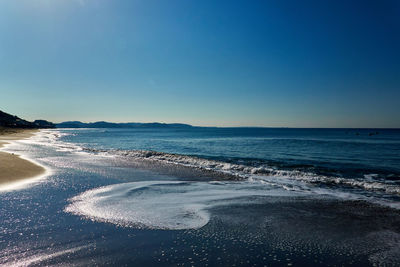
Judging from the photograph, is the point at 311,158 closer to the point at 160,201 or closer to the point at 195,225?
the point at 160,201

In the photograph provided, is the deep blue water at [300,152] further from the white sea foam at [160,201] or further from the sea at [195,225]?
the white sea foam at [160,201]

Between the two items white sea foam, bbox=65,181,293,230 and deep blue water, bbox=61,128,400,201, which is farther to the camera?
deep blue water, bbox=61,128,400,201

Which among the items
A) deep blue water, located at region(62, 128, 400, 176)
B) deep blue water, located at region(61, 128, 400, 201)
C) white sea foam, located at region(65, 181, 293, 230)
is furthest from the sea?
deep blue water, located at region(62, 128, 400, 176)

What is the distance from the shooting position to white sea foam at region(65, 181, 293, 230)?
7.52m

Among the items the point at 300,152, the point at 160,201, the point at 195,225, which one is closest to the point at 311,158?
the point at 300,152

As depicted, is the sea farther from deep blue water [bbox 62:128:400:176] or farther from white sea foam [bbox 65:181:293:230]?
deep blue water [bbox 62:128:400:176]

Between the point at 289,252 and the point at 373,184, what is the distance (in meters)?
11.2

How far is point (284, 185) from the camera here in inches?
529

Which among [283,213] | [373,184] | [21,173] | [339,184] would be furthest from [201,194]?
[21,173]

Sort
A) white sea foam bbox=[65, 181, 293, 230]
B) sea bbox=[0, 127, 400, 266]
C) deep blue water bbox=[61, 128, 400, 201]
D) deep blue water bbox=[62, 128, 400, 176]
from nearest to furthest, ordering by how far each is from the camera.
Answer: sea bbox=[0, 127, 400, 266] < white sea foam bbox=[65, 181, 293, 230] < deep blue water bbox=[61, 128, 400, 201] < deep blue water bbox=[62, 128, 400, 176]

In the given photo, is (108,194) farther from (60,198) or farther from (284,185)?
(284,185)

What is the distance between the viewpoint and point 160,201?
9750 mm

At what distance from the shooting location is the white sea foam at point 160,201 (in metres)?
7.52

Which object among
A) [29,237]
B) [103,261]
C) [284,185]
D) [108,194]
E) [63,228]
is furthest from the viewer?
[284,185]
